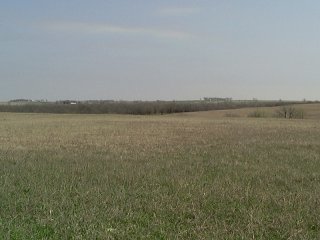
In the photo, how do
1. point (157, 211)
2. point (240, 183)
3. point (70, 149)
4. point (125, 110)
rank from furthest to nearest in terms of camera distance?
1. point (125, 110)
2. point (70, 149)
3. point (240, 183)
4. point (157, 211)

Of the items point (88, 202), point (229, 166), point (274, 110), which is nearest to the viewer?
point (88, 202)

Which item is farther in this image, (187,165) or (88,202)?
(187,165)

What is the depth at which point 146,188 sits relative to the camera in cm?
891

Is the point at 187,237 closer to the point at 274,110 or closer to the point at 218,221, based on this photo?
the point at 218,221

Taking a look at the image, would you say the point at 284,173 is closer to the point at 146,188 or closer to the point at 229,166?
the point at 229,166

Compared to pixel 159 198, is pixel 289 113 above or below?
above

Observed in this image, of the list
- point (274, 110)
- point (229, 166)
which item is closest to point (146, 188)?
point (229, 166)

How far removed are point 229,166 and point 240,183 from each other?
9.21 ft

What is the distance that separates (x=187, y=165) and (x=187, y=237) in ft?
22.4

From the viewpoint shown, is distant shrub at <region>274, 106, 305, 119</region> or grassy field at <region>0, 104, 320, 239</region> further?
distant shrub at <region>274, 106, 305, 119</region>

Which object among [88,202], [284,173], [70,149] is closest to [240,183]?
[284,173]

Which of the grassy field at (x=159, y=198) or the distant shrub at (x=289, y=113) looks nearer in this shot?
the grassy field at (x=159, y=198)

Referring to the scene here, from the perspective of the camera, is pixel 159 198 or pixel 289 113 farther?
pixel 289 113

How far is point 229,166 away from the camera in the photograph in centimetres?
1234
